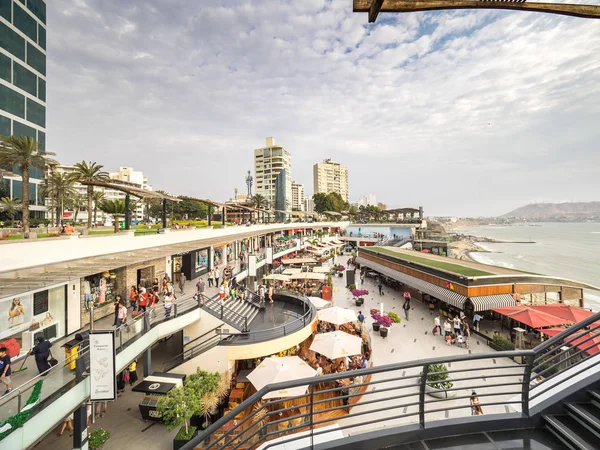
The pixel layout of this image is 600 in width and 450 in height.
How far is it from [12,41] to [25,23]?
409cm

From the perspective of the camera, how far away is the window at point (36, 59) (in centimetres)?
3403

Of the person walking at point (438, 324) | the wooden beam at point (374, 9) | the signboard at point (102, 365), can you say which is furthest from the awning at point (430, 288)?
the wooden beam at point (374, 9)

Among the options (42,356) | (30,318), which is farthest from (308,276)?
(42,356)

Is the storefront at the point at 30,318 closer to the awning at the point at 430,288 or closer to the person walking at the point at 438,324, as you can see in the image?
the person walking at the point at 438,324

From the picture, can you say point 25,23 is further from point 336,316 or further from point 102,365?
point 336,316

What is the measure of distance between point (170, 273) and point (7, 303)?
1057cm

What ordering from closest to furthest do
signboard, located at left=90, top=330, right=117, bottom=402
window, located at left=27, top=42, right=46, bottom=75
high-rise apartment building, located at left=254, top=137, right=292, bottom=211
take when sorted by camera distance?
signboard, located at left=90, top=330, right=117, bottom=402 < window, located at left=27, top=42, right=46, bottom=75 < high-rise apartment building, located at left=254, top=137, right=292, bottom=211

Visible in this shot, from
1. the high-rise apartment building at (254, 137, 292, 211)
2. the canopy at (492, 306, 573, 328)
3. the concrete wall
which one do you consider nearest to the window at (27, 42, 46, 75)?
the concrete wall

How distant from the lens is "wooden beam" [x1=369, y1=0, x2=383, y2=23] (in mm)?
2981

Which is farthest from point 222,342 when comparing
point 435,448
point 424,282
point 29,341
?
point 424,282

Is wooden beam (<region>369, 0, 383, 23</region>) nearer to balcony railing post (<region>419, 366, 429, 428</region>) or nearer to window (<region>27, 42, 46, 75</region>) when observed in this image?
balcony railing post (<region>419, 366, 429, 428</region>)

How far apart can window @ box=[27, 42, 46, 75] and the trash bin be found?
4307cm

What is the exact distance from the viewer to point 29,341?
988 cm

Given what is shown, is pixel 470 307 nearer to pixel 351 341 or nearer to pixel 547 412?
pixel 351 341
